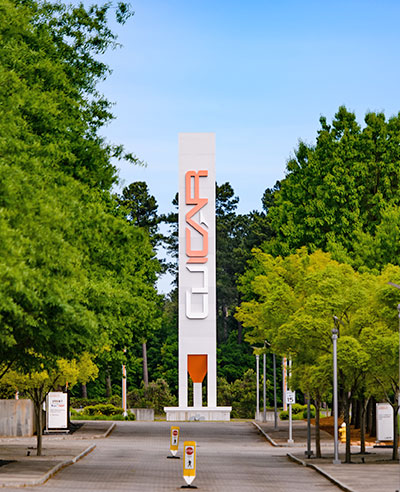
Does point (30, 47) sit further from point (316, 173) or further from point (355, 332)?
point (316, 173)

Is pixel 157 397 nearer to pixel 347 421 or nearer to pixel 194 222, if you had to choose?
pixel 194 222

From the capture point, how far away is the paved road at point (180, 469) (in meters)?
27.6

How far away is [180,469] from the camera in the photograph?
3409 centimetres

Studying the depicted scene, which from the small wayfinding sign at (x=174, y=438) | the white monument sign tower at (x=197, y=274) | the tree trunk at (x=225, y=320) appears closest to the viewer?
the small wayfinding sign at (x=174, y=438)

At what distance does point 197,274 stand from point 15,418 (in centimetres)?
2404

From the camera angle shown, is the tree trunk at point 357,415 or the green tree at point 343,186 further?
→ the tree trunk at point 357,415

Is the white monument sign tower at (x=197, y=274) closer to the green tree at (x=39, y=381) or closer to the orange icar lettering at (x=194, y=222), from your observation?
the orange icar lettering at (x=194, y=222)

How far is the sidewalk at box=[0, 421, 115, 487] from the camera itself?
28.4 meters

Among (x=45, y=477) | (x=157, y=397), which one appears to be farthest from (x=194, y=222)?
(x=45, y=477)

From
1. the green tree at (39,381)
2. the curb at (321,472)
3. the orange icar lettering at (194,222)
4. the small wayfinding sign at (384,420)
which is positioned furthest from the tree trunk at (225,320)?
the curb at (321,472)

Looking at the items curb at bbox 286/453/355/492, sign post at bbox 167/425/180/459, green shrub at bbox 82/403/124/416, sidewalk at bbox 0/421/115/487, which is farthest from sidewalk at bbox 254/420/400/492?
green shrub at bbox 82/403/124/416

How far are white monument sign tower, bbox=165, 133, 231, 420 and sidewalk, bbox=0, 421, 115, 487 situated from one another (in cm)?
1304

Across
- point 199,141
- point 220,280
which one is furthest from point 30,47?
point 220,280

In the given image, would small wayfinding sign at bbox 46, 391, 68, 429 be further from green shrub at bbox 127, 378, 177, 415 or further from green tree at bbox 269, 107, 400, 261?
green shrub at bbox 127, 378, 177, 415
